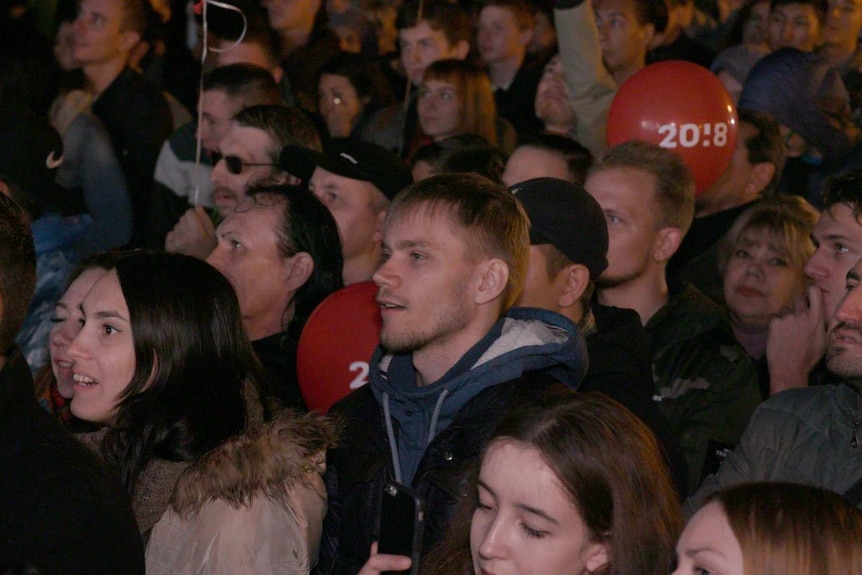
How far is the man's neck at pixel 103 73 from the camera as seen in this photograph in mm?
6403

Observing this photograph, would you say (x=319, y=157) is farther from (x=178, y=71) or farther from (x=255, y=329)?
(x=178, y=71)

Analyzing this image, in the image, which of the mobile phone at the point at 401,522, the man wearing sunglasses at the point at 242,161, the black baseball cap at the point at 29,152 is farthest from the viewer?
the man wearing sunglasses at the point at 242,161

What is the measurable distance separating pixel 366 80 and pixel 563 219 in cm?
378

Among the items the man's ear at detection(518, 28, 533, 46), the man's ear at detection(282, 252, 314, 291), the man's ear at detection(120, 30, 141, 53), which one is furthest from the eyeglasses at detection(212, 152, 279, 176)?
the man's ear at detection(518, 28, 533, 46)

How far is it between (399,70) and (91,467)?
5.80 meters

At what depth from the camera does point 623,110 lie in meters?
4.79

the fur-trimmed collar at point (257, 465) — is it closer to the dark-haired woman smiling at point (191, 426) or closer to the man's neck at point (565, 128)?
the dark-haired woman smiling at point (191, 426)

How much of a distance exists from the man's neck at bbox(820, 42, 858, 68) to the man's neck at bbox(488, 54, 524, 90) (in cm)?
173

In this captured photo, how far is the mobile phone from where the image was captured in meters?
2.27

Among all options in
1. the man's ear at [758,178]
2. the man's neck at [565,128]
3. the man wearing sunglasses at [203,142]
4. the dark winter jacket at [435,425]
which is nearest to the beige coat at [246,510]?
the dark winter jacket at [435,425]

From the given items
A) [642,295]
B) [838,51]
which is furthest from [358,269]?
[838,51]

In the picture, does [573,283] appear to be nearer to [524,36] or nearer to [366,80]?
[524,36]

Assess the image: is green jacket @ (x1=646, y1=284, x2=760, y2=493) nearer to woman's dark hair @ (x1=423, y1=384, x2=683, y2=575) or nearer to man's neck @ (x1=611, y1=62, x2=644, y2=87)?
woman's dark hair @ (x1=423, y1=384, x2=683, y2=575)

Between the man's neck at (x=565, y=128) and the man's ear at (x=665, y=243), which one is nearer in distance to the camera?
the man's ear at (x=665, y=243)
